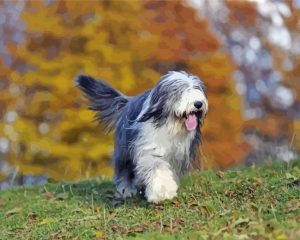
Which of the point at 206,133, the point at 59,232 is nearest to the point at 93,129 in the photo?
the point at 206,133

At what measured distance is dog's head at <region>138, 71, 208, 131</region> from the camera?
21.4 feet

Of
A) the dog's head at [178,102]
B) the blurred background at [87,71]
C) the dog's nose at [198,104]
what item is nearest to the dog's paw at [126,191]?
the dog's head at [178,102]

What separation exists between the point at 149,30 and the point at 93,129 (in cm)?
395

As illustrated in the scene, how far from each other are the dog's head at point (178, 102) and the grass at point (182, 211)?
80 cm

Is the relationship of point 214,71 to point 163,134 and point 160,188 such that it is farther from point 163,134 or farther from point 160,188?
point 160,188

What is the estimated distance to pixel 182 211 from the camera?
6.04 meters

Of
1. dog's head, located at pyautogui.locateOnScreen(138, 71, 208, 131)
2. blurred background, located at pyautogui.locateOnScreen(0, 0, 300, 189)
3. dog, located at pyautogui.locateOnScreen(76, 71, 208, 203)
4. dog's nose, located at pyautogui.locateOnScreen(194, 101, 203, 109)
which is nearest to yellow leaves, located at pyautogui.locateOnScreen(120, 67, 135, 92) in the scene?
blurred background, located at pyautogui.locateOnScreen(0, 0, 300, 189)

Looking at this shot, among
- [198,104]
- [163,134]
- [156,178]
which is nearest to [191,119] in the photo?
[198,104]

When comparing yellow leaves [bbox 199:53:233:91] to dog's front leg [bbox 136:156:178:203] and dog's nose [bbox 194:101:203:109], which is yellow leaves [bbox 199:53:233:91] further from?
dog's nose [bbox 194:101:203:109]

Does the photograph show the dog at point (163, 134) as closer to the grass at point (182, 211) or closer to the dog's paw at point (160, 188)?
the dog's paw at point (160, 188)

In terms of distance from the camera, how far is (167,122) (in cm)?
674

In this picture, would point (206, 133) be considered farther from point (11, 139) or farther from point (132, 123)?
point (132, 123)

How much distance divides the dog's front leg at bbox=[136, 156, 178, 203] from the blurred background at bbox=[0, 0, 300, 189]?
1154cm

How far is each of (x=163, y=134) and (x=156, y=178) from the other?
1.52 feet
